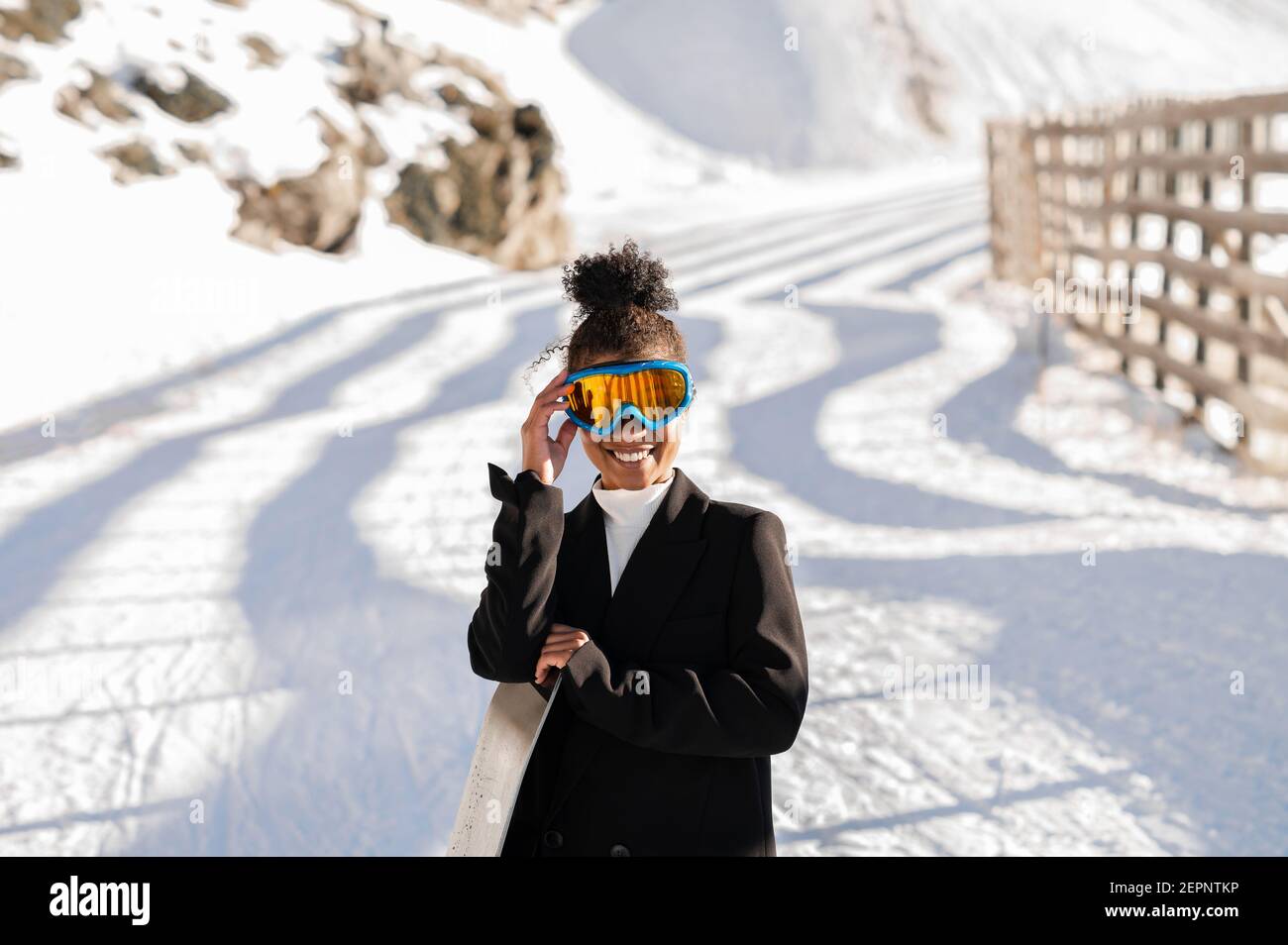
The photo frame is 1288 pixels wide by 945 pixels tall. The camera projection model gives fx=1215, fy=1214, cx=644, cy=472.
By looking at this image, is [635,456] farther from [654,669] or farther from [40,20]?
[40,20]

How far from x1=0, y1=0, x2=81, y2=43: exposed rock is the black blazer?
1176 cm

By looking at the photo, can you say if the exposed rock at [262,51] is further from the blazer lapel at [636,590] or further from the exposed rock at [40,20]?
the blazer lapel at [636,590]

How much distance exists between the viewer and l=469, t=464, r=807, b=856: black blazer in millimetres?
1654

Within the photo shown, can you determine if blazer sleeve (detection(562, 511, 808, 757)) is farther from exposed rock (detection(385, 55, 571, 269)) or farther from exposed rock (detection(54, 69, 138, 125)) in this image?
exposed rock (detection(385, 55, 571, 269))

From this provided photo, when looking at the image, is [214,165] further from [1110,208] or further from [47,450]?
[1110,208]

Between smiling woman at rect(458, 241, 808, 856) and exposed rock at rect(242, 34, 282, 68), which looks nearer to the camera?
smiling woman at rect(458, 241, 808, 856)

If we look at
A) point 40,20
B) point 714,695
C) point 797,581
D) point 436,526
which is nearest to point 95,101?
point 40,20

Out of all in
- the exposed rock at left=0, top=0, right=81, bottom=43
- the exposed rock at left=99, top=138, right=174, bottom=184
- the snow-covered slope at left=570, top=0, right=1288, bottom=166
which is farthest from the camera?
the snow-covered slope at left=570, top=0, right=1288, bottom=166

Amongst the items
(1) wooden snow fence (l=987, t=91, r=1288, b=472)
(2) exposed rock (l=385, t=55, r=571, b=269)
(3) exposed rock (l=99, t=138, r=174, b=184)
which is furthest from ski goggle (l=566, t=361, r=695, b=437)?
(2) exposed rock (l=385, t=55, r=571, b=269)

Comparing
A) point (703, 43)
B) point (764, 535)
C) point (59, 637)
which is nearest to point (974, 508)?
point (59, 637)

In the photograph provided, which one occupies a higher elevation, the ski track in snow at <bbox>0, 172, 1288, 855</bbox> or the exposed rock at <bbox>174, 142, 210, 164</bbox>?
the exposed rock at <bbox>174, 142, 210, 164</bbox>

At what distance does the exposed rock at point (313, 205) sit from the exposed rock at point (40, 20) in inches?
89.9

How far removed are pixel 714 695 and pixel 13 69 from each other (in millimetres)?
11530

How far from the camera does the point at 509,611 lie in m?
1.69
